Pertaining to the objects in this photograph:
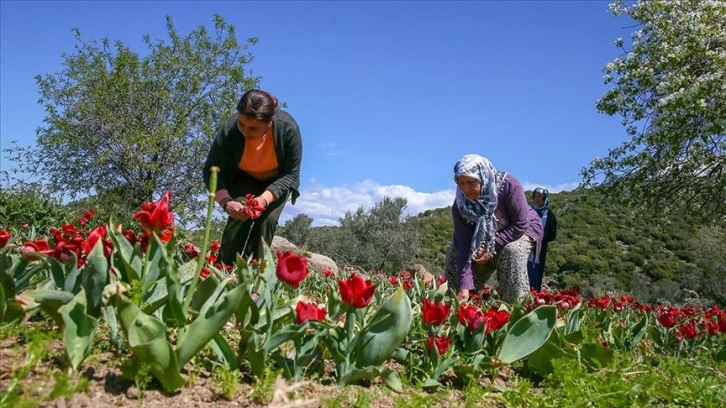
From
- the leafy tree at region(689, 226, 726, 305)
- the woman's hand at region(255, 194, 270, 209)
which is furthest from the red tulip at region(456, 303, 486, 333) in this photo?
the leafy tree at region(689, 226, 726, 305)

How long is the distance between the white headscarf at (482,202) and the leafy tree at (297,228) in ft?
58.7

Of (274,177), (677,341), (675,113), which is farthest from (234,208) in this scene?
(675,113)

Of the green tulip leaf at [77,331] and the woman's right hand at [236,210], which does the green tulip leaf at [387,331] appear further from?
the woman's right hand at [236,210]

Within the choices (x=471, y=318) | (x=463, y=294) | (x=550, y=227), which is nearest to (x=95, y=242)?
(x=471, y=318)

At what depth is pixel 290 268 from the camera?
223cm

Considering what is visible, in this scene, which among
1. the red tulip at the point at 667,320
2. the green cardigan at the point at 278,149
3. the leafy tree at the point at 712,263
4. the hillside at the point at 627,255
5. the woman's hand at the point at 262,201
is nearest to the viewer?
the red tulip at the point at 667,320

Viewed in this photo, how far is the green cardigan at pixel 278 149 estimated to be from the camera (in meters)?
4.74

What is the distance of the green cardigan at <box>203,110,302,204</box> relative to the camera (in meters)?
4.74

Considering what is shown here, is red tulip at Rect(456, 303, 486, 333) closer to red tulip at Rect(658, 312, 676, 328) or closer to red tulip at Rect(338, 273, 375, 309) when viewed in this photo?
red tulip at Rect(338, 273, 375, 309)

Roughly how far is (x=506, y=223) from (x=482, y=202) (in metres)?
0.34

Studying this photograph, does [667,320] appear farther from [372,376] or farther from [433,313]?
[372,376]

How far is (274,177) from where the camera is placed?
5.01 metres

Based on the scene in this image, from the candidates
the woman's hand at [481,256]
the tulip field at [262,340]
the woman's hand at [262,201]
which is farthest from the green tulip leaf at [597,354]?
the woman's hand at [262,201]

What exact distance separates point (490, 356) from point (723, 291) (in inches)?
902
